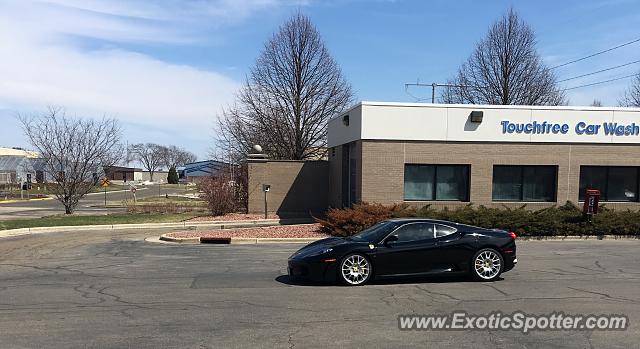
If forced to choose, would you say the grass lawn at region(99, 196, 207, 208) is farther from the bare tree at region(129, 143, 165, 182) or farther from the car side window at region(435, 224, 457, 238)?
the bare tree at region(129, 143, 165, 182)

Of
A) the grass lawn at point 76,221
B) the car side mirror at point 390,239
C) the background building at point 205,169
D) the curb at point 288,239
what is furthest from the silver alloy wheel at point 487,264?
the background building at point 205,169

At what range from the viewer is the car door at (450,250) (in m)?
9.91

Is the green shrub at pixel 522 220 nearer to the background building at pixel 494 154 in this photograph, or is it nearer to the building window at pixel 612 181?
the background building at pixel 494 154

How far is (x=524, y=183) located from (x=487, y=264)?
1221cm

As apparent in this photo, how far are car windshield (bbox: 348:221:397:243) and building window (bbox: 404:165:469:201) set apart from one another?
10482 mm

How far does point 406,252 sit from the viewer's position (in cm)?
977

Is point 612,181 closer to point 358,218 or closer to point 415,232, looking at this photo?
point 358,218

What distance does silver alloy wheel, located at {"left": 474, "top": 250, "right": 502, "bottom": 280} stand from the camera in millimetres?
9992

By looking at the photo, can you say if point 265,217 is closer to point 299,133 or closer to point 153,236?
point 153,236

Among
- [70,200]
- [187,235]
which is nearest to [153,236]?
[187,235]

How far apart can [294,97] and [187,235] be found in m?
19.9

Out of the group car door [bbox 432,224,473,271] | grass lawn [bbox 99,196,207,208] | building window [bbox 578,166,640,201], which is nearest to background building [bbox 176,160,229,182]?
grass lawn [bbox 99,196,207,208]

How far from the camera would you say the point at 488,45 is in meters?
41.4

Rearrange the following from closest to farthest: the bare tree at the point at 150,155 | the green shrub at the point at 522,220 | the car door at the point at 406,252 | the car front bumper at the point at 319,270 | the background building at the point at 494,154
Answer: the car front bumper at the point at 319,270, the car door at the point at 406,252, the green shrub at the point at 522,220, the background building at the point at 494,154, the bare tree at the point at 150,155
